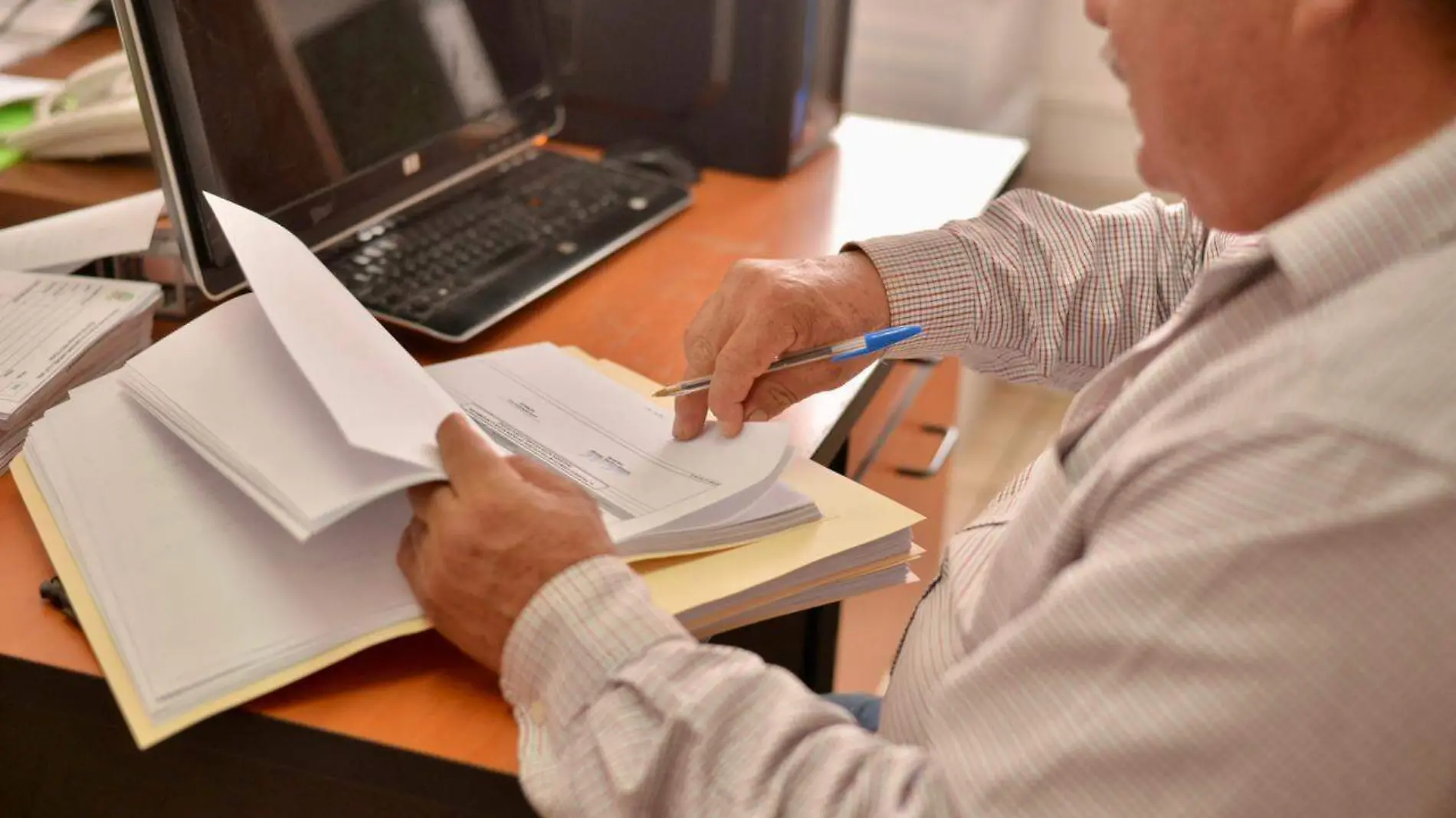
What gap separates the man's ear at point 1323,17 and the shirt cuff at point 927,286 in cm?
48

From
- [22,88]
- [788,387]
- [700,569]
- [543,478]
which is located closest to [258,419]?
[543,478]

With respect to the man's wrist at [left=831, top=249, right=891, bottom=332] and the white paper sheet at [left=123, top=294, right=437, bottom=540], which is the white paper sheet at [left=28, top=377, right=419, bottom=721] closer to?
the white paper sheet at [left=123, top=294, right=437, bottom=540]

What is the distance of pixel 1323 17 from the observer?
62cm

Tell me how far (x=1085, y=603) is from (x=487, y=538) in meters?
0.33

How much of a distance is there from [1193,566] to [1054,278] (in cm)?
60

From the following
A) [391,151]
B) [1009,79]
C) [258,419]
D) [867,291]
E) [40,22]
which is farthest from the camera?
[1009,79]

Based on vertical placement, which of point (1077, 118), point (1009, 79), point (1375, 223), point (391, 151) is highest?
point (1375, 223)

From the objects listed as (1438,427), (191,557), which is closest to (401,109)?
(191,557)

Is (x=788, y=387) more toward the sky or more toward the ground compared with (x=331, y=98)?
more toward the ground

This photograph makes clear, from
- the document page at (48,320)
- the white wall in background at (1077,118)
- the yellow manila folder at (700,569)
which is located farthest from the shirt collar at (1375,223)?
the white wall in background at (1077,118)

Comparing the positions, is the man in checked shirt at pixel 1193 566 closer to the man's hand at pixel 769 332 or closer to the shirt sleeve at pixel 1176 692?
the shirt sleeve at pixel 1176 692

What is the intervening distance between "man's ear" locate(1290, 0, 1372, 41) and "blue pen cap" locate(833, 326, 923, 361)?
408 millimetres

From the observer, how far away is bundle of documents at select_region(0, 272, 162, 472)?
3.04 feet

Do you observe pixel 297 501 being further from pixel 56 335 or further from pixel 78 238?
pixel 78 238
